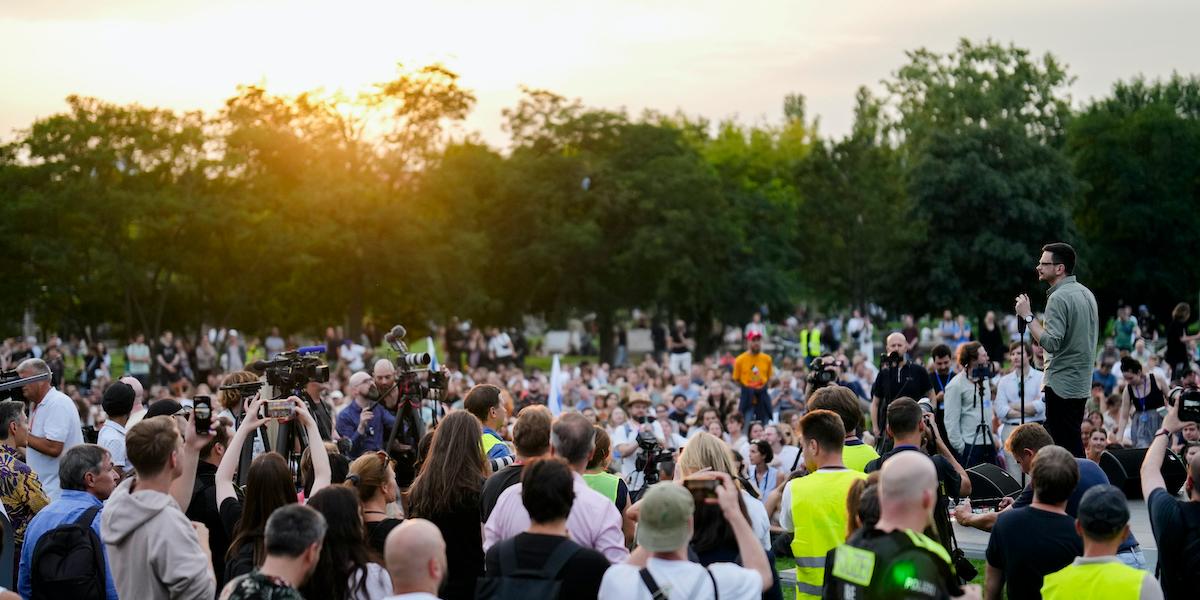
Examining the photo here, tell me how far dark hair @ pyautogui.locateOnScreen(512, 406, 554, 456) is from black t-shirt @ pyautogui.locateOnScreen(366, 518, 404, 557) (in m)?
0.67

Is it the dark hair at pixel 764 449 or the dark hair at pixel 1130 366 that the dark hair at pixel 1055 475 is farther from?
the dark hair at pixel 1130 366

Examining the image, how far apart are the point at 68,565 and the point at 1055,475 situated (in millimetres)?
4413

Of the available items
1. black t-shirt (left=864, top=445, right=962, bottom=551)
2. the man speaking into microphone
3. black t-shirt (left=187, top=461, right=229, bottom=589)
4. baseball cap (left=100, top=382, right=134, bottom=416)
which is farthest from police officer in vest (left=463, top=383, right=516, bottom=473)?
the man speaking into microphone

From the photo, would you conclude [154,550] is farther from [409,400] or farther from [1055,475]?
A: [1055,475]

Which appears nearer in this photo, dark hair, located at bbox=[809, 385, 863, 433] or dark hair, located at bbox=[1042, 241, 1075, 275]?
dark hair, located at bbox=[809, 385, 863, 433]

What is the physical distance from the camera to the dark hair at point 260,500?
5.45 meters

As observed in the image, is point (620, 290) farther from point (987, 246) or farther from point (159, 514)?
point (159, 514)

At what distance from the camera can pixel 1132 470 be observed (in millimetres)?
12680

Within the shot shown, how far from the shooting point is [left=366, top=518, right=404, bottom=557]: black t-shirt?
5.70 meters

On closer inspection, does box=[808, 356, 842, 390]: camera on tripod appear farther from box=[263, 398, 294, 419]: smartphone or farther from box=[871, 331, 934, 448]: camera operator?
box=[263, 398, 294, 419]: smartphone

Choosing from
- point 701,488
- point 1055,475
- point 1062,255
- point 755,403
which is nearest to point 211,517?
point 701,488

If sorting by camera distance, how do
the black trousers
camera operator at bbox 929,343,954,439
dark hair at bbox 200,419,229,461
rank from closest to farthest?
dark hair at bbox 200,419,229,461 < the black trousers < camera operator at bbox 929,343,954,439

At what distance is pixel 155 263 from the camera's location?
41.8 meters

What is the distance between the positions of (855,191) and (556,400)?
46.9m
